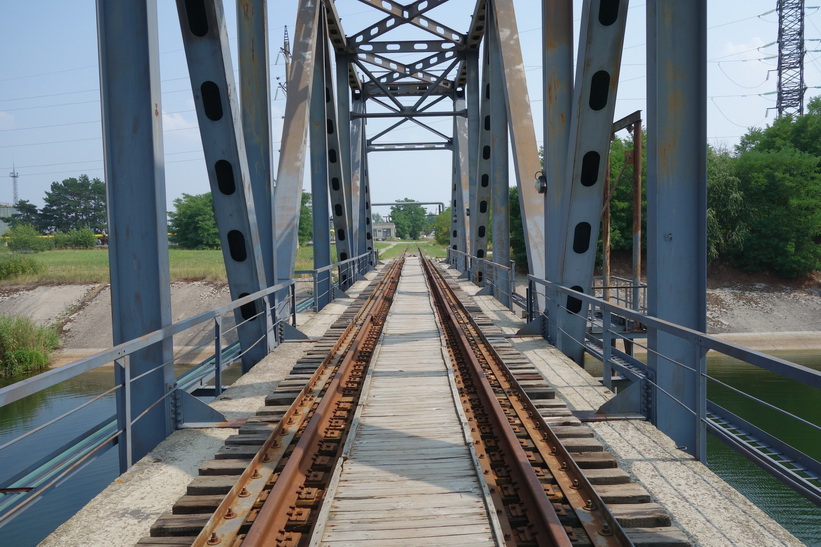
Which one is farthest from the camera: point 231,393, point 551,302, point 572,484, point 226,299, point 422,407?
point 226,299

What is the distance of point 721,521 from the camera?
327 centimetres

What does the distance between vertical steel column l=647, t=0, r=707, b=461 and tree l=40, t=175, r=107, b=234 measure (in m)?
106

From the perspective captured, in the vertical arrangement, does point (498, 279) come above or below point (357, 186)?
below

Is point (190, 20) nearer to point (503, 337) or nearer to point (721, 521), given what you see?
point (503, 337)

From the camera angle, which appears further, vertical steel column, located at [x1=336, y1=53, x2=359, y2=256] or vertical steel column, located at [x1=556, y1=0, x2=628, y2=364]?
vertical steel column, located at [x1=336, y1=53, x2=359, y2=256]

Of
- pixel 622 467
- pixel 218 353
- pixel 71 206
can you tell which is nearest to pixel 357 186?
pixel 218 353

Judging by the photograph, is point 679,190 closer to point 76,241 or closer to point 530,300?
point 530,300

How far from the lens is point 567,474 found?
12.9 feet

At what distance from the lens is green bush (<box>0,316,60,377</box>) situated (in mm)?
21438

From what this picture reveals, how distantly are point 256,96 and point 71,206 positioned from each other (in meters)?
104

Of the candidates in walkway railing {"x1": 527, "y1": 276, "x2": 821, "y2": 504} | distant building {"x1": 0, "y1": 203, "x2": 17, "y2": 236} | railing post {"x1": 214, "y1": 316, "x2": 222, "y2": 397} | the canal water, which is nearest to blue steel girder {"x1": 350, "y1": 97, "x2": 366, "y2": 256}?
the canal water

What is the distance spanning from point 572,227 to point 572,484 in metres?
4.86

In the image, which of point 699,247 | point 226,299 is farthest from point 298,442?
point 226,299

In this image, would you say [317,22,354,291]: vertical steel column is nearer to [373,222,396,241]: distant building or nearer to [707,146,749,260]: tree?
[707,146,749,260]: tree
